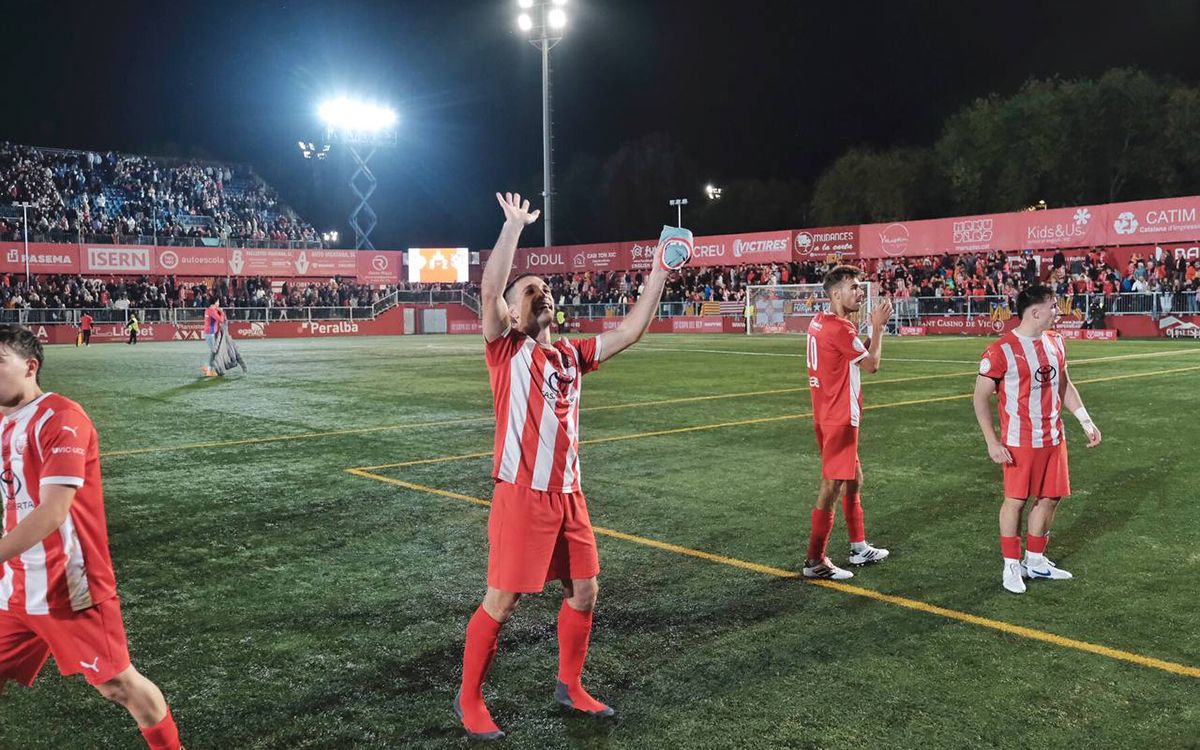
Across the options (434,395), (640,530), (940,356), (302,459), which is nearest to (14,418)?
(640,530)

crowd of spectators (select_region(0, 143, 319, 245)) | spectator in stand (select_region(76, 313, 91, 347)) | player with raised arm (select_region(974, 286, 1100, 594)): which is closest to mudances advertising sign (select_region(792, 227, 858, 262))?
crowd of spectators (select_region(0, 143, 319, 245))

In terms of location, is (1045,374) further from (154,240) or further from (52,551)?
(154,240)

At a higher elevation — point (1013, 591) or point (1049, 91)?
point (1049, 91)

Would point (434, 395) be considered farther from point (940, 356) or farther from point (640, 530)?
point (940, 356)

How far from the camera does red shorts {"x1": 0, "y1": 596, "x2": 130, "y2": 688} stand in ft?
10.0

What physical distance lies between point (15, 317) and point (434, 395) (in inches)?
1228

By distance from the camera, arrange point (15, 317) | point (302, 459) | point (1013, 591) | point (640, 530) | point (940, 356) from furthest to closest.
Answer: point (15, 317)
point (940, 356)
point (302, 459)
point (640, 530)
point (1013, 591)

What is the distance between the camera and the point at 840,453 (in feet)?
19.1

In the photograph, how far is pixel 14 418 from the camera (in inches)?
121

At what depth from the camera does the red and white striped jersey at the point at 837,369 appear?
577cm

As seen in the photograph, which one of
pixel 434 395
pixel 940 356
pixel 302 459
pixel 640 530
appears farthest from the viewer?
pixel 940 356

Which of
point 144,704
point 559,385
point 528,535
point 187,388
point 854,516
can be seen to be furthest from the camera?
point 187,388

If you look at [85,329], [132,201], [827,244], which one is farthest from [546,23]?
[132,201]

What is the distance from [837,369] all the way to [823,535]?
1.03 metres
